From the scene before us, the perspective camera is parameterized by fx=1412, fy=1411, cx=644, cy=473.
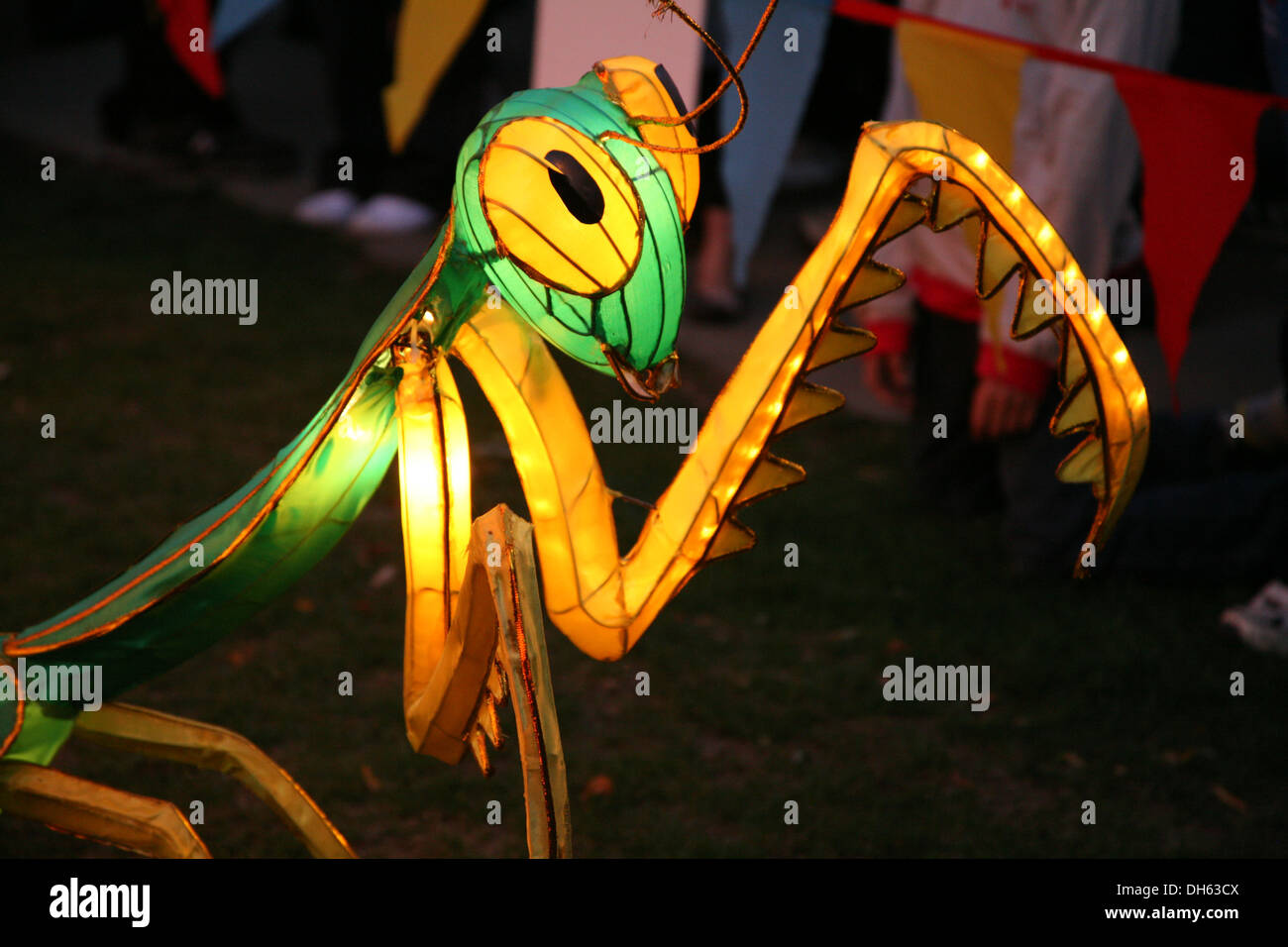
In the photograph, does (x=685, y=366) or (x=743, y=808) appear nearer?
(x=743, y=808)

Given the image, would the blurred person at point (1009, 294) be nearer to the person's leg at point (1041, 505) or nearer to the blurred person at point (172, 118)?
the person's leg at point (1041, 505)

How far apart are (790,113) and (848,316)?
2437mm

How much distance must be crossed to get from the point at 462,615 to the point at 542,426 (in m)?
0.25

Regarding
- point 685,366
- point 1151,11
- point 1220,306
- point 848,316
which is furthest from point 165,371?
point 1220,306

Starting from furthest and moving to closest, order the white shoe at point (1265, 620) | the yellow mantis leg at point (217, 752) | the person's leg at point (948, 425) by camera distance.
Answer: the person's leg at point (948, 425) → the white shoe at point (1265, 620) → the yellow mantis leg at point (217, 752)

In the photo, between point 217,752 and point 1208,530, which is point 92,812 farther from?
point 1208,530

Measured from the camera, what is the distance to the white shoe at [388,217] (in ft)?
23.2

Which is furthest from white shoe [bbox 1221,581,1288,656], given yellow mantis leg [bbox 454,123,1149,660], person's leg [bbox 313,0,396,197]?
person's leg [bbox 313,0,396,197]

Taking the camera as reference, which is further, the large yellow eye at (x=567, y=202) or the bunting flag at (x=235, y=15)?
the bunting flag at (x=235, y=15)

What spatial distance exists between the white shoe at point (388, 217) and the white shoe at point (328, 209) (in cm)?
6

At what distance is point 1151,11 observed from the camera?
3.12 m

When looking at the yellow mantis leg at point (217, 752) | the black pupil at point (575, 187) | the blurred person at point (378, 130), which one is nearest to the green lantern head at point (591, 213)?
the black pupil at point (575, 187)

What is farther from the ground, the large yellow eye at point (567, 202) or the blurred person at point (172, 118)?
the blurred person at point (172, 118)
